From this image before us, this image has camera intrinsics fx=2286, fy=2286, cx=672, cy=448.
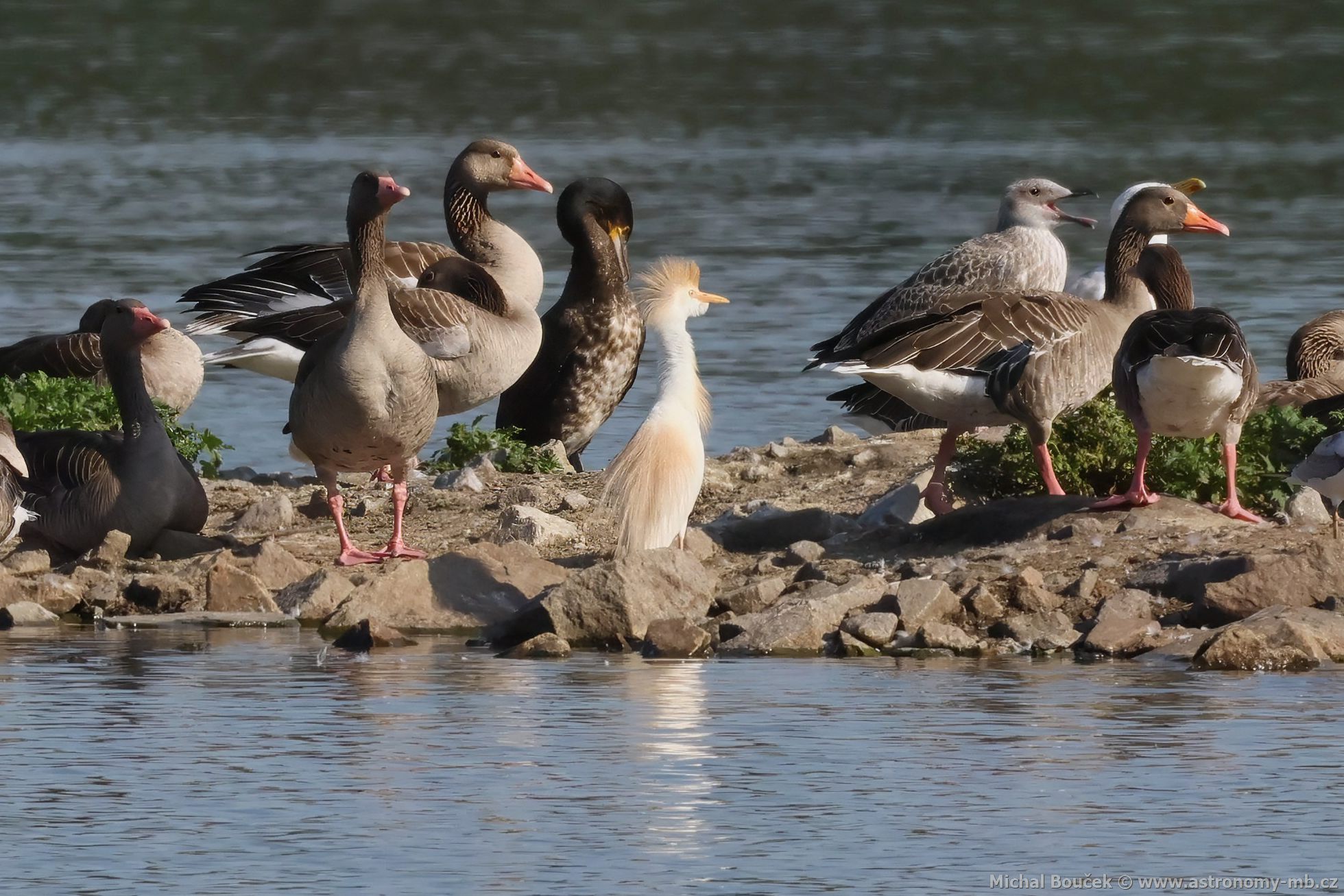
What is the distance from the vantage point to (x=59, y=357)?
15.2 m

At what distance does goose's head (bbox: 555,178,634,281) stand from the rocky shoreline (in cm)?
318

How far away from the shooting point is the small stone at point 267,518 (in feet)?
40.8

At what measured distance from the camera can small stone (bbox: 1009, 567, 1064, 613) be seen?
9.81 meters

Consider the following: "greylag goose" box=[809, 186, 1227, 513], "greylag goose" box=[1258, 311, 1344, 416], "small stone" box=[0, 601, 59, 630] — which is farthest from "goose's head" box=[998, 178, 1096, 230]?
"small stone" box=[0, 601, 59, 630]

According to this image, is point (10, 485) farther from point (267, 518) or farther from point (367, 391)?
point (367, 391)

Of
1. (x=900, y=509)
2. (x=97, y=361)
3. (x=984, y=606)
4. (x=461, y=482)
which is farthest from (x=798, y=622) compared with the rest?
(x=97, y=361)

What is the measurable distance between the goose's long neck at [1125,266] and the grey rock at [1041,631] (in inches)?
147

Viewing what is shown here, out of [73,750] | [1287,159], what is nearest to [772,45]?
[1287,159]

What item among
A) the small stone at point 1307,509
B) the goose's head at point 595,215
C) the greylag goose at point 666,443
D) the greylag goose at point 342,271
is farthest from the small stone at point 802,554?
the goose's head at point 595,215

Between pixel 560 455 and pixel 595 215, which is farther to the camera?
pixel 595 215

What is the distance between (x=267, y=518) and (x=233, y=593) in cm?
187

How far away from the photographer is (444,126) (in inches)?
1781

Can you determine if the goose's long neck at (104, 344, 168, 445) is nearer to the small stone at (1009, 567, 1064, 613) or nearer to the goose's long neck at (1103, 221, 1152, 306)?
the small stone at (1009, 567, 1064, 613)

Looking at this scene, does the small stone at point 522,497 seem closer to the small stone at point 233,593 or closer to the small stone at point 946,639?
the small stone at point 233,593
